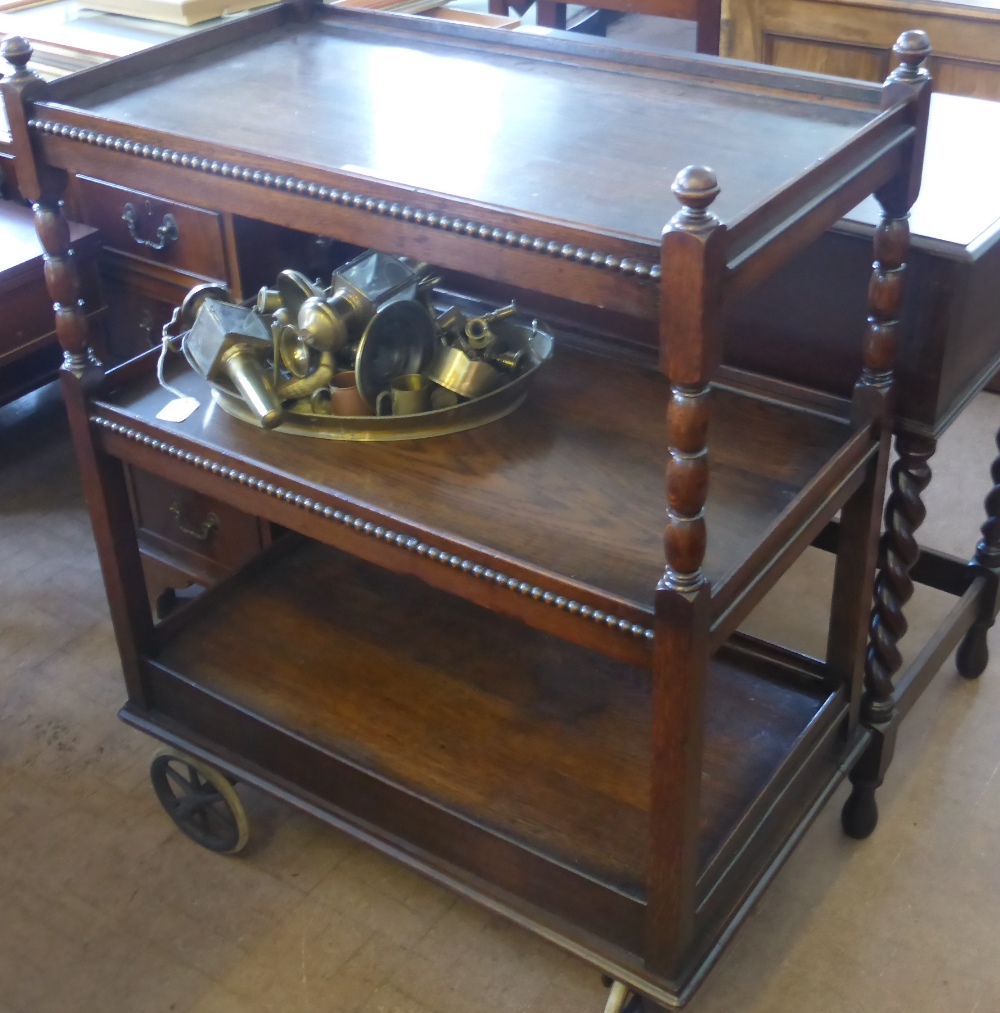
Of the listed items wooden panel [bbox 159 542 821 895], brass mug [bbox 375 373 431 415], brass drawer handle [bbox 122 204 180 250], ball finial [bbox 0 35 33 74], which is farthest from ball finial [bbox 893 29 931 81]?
brass drawer handle [bbox 122 204 180 250]

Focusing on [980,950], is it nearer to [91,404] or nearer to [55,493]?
[91,404]

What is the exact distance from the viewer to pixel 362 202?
119cm

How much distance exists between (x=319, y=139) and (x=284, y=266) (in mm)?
544

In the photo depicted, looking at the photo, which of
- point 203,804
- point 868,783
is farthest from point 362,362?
point 868,783

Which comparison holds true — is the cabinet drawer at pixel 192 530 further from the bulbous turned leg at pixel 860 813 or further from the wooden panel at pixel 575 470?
the bulbous turned leg at pixel 860 813

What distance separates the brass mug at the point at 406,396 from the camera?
4.88ft

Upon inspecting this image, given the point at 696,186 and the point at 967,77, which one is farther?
the point at 967,77

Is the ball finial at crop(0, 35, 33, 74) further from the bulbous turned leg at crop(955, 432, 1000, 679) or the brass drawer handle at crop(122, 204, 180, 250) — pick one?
the bulbous turned leg at crop(955, 432, 1000, 679)

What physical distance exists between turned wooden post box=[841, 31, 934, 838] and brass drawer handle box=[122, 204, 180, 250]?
1016 millimetres

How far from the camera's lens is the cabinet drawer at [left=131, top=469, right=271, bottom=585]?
204 cm

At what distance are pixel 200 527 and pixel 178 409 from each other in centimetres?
56

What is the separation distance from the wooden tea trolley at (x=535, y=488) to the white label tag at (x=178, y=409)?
0.06ft

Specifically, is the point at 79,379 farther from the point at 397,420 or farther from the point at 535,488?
the point at 535,488

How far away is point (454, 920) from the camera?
5.58 ft
